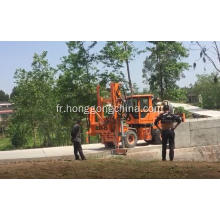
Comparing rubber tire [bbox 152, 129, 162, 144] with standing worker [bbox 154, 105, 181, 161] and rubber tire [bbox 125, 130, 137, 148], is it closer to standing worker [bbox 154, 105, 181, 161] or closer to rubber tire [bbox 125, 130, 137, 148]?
standing worker [bbox 154, 105, 181, 161]

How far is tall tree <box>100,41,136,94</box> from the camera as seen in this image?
10750mm

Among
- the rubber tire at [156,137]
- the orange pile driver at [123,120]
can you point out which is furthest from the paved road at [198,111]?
the rubber tire at [156,137]

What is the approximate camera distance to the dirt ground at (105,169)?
9534mm

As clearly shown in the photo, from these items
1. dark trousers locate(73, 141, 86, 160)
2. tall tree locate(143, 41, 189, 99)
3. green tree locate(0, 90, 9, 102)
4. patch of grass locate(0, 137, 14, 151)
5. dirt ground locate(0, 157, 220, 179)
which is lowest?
dirt ground locate(0, 157, 220, 179)

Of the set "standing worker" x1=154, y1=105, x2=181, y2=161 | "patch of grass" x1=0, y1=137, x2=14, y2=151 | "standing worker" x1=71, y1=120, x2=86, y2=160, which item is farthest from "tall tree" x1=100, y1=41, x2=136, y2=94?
"patch of grass" x1=0, y1=137, x2=14, y2=151

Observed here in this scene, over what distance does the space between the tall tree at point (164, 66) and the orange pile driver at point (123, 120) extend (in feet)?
1.30

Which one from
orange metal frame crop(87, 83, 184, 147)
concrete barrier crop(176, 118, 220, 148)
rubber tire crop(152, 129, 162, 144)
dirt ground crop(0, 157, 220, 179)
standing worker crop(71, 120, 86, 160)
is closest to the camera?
dirt ground crop(0, 157, 220, 179)

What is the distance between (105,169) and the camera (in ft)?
32.5

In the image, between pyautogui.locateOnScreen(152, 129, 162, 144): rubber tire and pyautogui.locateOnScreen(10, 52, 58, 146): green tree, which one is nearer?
pyautogui.locateOnScreen(10, 52, 58, 146): green tree

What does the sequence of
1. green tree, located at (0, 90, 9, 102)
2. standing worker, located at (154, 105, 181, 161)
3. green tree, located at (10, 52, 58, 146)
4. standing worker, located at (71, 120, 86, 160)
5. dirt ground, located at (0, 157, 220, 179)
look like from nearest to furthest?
dirt ground, located at (0, 157, 220, 179)
green tree, located at (0, 90, 9, 102)
green tree, located at (10, 52, 58, 146)
standing worker, located at (71, 120, 86, 160)
standing worker, located at (154, 105, 181, 161)

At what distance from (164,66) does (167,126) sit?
143cm

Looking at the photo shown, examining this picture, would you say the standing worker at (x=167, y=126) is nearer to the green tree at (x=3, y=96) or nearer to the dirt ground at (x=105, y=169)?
the dirt ground at (x=105, y=169)

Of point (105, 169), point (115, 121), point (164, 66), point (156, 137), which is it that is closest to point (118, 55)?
point (164, 66)

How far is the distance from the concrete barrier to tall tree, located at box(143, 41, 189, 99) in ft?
4.79
